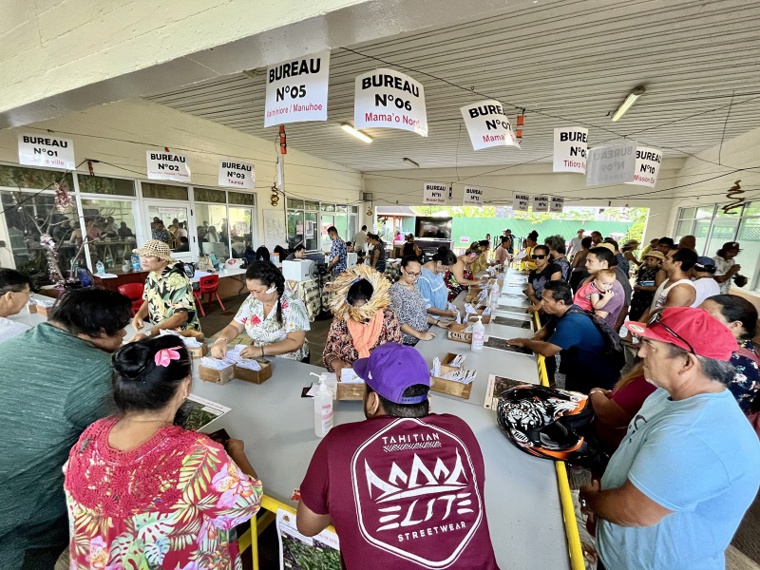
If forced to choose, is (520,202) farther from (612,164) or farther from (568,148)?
(568,148)

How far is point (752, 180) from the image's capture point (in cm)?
573

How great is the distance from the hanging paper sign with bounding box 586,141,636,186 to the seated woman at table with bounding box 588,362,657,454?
4.17m

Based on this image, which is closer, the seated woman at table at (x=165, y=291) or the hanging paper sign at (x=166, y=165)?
the seated woman at table at (x=165, y=291)

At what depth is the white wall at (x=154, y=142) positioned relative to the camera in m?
4.73

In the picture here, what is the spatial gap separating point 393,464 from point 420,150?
8.70 meters

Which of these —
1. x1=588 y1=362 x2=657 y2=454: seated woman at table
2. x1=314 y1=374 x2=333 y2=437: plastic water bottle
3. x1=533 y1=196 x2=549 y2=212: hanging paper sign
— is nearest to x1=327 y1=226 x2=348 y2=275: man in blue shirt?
x1=314 y1=374 x2=333 y2=437: plastic water bottle

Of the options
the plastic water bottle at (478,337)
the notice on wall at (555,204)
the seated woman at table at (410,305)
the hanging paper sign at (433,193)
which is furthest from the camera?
the notice on wall at (555,204)

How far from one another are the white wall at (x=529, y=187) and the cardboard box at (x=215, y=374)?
10867 millimetres

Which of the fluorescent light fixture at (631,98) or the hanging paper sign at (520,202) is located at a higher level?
the fluorescent light fixture at (631,98)

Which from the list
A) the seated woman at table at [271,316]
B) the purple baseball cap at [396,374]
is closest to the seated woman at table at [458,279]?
the seated woman at table at [271,316]

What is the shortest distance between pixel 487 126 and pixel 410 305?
2178 millimetres

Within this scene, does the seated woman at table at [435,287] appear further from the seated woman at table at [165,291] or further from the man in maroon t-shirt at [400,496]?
the man in maroon t-shirt at [400,496]

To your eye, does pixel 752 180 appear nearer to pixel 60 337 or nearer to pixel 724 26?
pixel 724 26

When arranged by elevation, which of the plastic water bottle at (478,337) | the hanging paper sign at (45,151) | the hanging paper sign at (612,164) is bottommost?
the plastic water bottle at (478,337)
